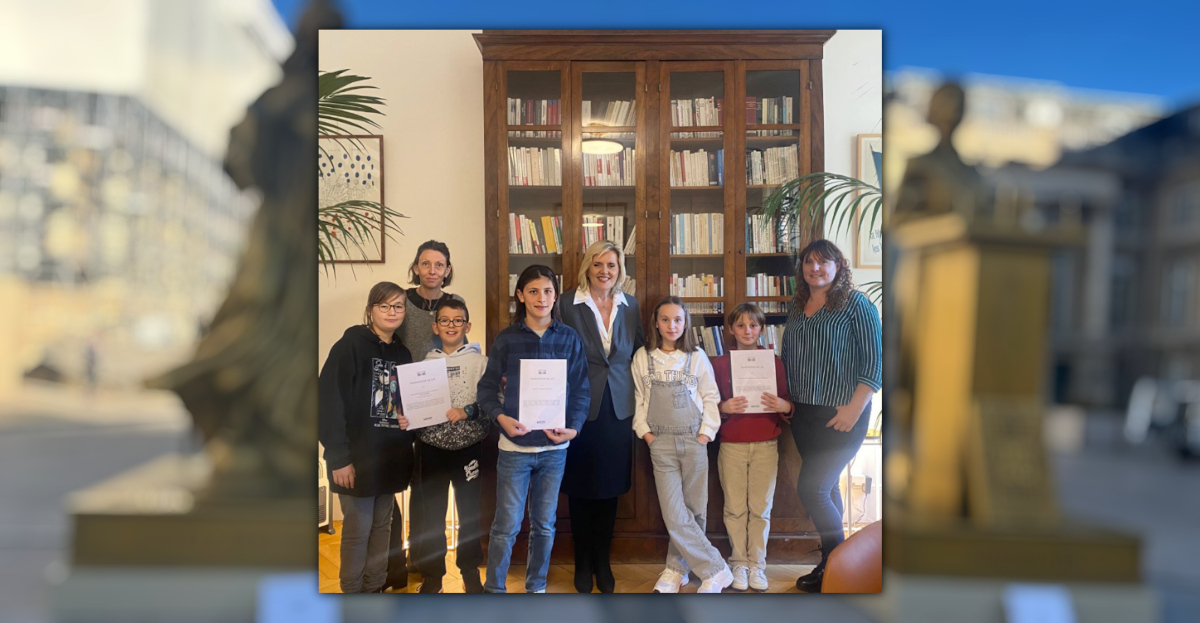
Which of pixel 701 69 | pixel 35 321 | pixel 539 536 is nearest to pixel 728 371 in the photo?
pixel 539 536

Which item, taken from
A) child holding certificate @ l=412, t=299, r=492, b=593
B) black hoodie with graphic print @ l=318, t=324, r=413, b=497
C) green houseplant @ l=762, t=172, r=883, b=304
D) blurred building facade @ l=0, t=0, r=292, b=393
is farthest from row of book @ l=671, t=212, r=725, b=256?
blurred building facade @ l=0, t=0, r=292, b=393

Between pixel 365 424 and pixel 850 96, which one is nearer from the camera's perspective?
pixel 365 424

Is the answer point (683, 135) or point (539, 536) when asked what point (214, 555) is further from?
point (683, 135)

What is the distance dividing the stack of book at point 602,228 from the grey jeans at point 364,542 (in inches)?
52.4

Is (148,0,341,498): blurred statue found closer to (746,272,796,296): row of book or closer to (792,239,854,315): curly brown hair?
(746,272,796,296): row of book

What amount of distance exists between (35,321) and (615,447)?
8.92 ft

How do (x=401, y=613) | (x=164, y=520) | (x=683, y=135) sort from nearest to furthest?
1. (x=164, y=520)
2. (x=401, y=613)
3. (x=683, y=135)

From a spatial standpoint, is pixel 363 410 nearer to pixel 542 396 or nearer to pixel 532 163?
pixel 542 396

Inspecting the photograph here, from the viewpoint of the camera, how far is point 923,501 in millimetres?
2320

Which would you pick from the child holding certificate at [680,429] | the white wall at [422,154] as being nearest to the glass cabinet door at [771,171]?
the child holding certificate at [680,429]

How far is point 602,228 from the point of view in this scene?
8.66 feet

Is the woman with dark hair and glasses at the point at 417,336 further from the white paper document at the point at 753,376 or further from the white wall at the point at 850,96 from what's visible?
the white wall at the point at 850,96

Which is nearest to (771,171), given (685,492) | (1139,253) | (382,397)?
(685,492)

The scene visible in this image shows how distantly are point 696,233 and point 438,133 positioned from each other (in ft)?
3.86
